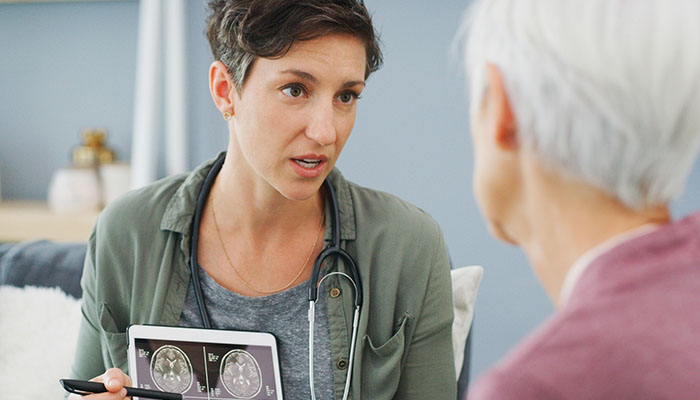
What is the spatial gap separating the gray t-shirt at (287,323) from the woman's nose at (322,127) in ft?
0.97

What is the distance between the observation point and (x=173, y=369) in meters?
1.33

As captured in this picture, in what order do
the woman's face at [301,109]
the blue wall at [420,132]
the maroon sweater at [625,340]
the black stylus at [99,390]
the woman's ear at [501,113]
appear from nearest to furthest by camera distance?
1. the maroon sweater at [625,340]
2. the woman's ear at [501,113]
3. the black stylus at [99,390]
4. the woman's face at [301,109]
5. the blue wall at [420,132]

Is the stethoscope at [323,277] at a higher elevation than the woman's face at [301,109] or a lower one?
lower

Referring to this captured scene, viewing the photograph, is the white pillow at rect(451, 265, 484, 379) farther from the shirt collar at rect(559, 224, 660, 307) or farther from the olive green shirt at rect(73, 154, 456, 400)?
the shirt collar at rect(559, 224, 660, 307)

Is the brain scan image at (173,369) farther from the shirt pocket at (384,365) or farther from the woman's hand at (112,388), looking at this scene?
the shirt pocket at (384,365)

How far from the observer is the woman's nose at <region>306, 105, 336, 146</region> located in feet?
4.11

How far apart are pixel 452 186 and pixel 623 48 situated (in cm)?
176

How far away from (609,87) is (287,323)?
0.89 metres

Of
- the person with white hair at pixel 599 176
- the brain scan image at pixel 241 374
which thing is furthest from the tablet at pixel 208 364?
the person with white hair at pixel 599 176

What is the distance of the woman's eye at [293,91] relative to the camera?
50.3 inches

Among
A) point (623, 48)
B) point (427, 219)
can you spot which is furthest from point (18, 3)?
point (623, 48)

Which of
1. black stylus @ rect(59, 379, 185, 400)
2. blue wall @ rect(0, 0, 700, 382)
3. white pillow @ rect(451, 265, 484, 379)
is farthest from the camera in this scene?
blue wall @ rect(0, 0, 700, 382)

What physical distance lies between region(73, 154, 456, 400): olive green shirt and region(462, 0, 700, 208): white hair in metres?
0.77

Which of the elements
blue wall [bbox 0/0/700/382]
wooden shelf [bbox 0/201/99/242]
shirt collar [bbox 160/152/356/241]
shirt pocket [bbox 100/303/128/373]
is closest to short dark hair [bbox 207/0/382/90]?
shirt collar [bbox 160/152/356/241]
